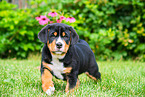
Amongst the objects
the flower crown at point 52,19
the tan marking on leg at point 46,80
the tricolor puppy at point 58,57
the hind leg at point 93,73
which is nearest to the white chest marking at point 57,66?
the tricolor puppy at point 58,57

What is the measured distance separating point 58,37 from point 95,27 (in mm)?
4903

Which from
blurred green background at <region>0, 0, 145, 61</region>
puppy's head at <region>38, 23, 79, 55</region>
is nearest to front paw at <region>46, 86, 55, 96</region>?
puppy's head at <region>38, 23, 79, 55</region>

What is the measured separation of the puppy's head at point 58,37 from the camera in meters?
3.05

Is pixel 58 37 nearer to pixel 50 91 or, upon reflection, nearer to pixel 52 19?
pixel 50 91

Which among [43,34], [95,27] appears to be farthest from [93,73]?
[95,27]

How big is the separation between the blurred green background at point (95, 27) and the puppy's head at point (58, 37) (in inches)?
154

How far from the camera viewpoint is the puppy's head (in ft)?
10.0

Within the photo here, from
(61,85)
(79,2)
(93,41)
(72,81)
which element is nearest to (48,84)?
(72,81)

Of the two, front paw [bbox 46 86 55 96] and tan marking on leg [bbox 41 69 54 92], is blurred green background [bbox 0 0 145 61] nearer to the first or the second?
tan marking on leg [bbox 41 69 54 92]

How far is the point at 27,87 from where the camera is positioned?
337cm

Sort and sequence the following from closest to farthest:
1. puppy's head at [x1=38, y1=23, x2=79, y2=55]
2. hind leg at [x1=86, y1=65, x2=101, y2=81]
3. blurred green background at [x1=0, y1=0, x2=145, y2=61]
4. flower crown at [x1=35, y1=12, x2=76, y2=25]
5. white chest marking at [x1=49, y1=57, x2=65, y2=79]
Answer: puppy's head at [x1=38, y1=23, x2=79, y2=55], white chest marking at [x1=49, y1=57, x2=65, y2=79], hind leg at [x1=86, y1=65, x2=101, y2=81], flower crown at [x1=35, y1=12, x2=76, y2=25], blurred green background at [x1=0, y1=0, x2=145, y2=61]

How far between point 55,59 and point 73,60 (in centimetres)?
29

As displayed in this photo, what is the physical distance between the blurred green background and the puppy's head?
154 inches

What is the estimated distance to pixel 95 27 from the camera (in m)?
7.86
